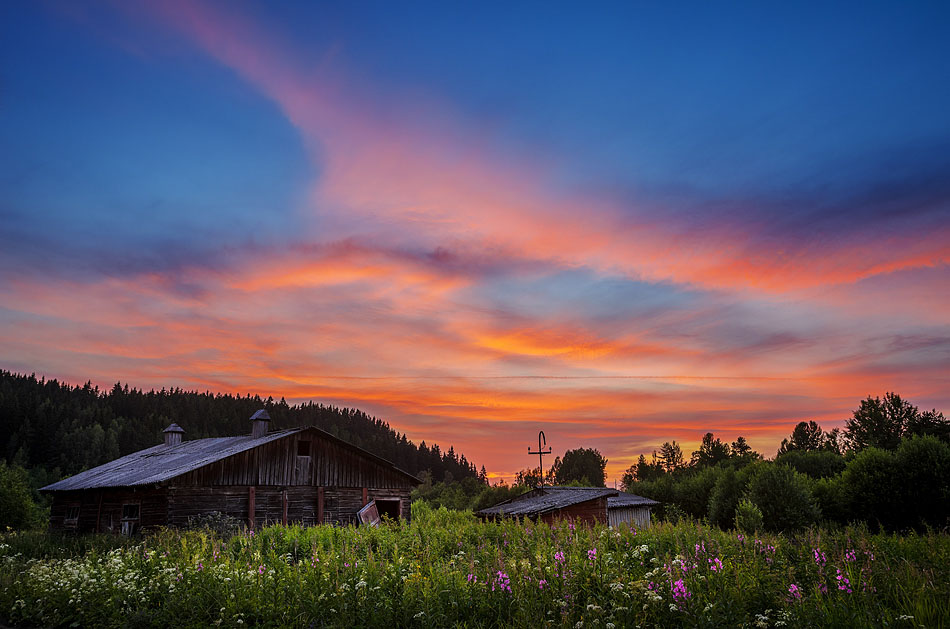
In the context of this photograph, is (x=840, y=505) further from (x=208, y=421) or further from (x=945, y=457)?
(x=208, y=421)

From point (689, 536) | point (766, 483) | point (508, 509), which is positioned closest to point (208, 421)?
point (508, 509)

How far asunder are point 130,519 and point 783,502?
31.0 metres

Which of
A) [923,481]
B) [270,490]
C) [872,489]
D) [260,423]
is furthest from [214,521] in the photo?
[923,481]

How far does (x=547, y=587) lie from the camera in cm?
830

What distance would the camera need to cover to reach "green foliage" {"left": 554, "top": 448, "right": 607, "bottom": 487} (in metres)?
110

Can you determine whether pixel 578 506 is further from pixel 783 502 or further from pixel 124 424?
pixel 124 424

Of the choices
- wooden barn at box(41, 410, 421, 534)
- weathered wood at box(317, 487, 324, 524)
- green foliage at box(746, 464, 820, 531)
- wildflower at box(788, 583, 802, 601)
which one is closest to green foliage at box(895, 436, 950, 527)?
green foliage at box(746, 464, 820, 531)

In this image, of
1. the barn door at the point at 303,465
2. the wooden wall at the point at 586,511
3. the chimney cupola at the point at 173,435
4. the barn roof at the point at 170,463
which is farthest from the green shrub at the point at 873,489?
the chimney cupola at the point at 173,435

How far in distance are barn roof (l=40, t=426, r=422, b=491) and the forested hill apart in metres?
67.4

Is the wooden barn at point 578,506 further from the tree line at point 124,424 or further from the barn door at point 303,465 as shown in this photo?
the tree line at point 124,424

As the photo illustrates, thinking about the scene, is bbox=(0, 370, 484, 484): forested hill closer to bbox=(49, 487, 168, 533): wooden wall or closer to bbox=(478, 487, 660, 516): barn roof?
bbox=(49, 487, 168, 533): wooden wall

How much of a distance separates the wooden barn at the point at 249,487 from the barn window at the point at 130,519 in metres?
0.05

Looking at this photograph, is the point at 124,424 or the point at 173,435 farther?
the point at 124,424

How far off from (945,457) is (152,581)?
26742 millimetres
